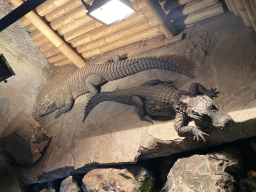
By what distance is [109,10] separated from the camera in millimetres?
2350

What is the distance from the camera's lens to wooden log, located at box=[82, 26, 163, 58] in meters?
4.99

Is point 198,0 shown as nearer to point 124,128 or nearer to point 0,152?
point 124,128

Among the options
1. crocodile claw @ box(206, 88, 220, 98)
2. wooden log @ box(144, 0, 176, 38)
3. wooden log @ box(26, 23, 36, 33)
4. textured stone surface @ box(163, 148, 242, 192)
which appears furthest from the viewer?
wooden log @ box(26, 23, 36, 33)

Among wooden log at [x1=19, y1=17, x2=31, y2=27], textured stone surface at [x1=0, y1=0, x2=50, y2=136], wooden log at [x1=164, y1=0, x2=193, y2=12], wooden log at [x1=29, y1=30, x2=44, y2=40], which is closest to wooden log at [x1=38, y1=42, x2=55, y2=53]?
textured stone surface at [x1=0, y1=0, x2=50, y2=136]

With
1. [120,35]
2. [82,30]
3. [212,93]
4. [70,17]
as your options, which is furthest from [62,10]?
[212,93]

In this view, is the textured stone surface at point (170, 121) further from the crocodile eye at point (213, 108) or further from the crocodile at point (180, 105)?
the crocodile eye at point (213, 108)

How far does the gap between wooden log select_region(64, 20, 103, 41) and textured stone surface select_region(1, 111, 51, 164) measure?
2811 millimetres

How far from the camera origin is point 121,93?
402 centimetres

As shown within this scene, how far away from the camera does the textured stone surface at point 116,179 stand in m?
3.68

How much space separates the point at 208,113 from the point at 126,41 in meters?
3.60

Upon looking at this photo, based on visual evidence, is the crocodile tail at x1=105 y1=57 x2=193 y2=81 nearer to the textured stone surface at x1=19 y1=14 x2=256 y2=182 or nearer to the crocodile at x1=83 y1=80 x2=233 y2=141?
the textured stone surface at x1=19 y1=14 x2=256 y2=182

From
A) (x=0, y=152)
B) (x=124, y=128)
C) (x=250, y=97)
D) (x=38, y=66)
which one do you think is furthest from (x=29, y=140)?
(x=250, y=97)

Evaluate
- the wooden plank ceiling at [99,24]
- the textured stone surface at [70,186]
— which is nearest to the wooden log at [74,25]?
the wooden plank ceiling at [99,24]

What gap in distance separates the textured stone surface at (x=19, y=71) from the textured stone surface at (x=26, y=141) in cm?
131
